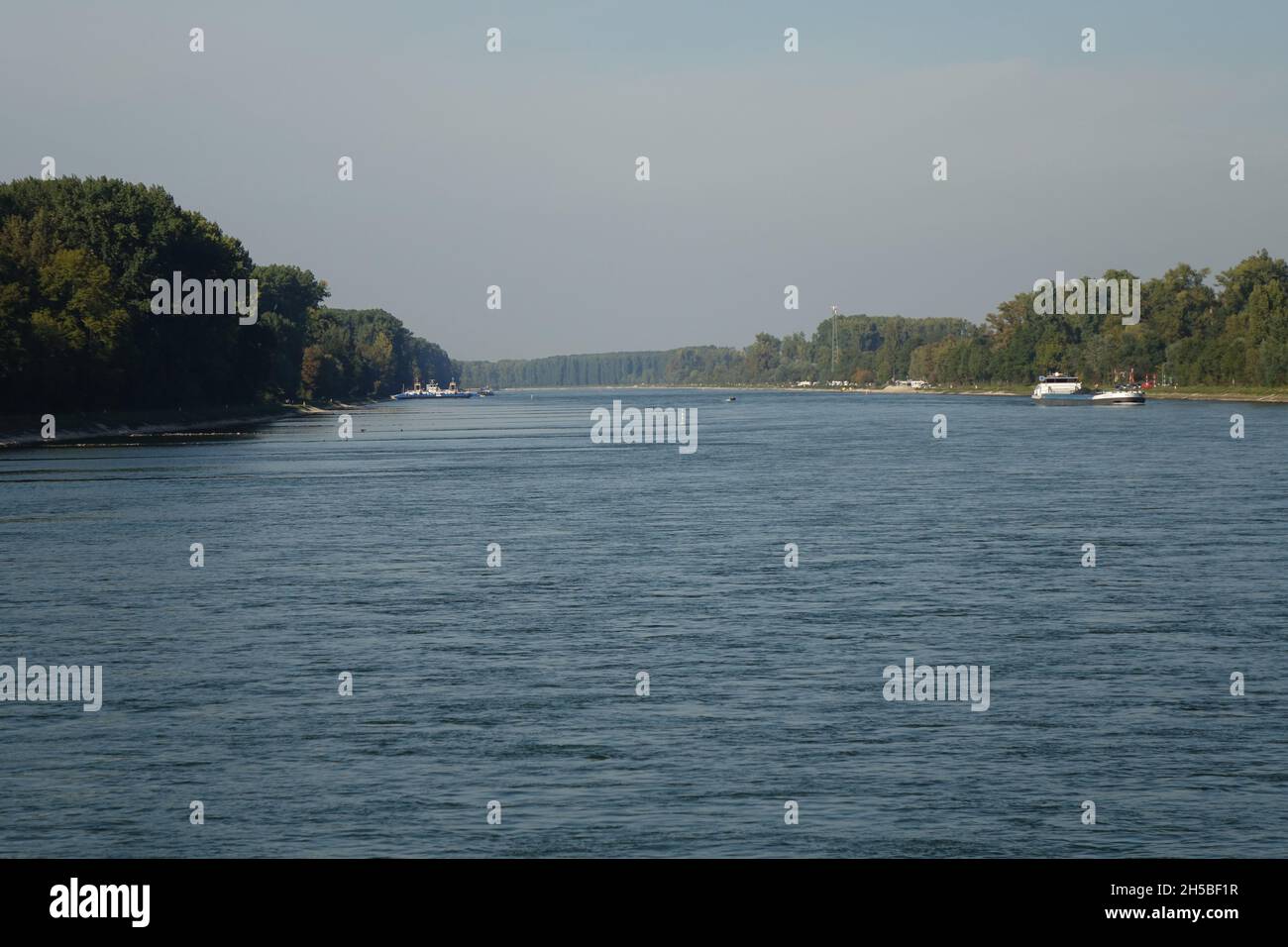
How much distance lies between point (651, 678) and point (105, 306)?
126 m

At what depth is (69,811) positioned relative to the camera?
20000 mm

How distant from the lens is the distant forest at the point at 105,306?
131m

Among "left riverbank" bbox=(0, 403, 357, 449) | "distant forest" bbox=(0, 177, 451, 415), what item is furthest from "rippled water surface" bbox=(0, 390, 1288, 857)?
"distant forest" bbox=(0, 177, 451, 415)

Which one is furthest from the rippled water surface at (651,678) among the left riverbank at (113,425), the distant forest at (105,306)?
the distant forest at (105,306)

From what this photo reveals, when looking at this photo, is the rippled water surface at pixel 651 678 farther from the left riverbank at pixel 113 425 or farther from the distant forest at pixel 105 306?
the distant forest at pixel 105 306

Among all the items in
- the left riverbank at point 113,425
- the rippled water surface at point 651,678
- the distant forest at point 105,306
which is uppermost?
the distant forest at point 105,306

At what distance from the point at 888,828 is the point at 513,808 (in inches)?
185

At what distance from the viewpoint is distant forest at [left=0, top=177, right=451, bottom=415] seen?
131 meters

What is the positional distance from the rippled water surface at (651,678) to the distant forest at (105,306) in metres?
68.5

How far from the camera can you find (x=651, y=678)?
28.8 metres
